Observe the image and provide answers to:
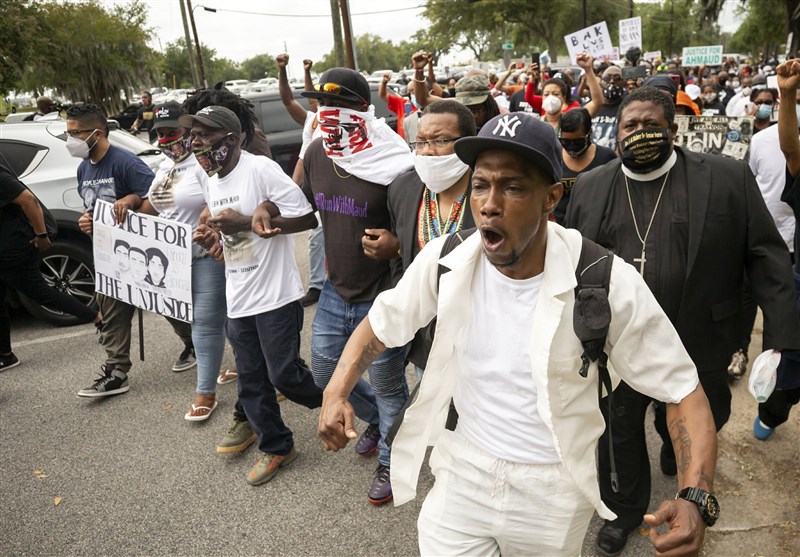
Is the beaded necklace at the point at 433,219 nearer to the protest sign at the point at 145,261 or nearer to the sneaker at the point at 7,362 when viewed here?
the protest sign at the point at 145,261

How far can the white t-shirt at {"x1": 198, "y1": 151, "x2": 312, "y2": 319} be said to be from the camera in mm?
3535

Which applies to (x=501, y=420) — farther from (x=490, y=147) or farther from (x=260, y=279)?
(x=260, y=279)

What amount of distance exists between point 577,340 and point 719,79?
1754 centimetres

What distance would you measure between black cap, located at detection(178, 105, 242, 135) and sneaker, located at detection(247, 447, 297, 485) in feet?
6.14

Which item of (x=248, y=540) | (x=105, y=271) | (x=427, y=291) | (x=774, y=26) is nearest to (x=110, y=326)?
(x=105, y=271)

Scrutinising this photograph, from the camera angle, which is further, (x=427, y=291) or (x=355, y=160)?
(x=355, y=160)

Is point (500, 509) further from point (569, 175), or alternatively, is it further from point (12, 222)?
point (12, 222)

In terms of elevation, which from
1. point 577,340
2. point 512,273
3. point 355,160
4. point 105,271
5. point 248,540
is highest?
point 355,160

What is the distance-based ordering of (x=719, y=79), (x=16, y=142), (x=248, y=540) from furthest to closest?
1. (x=719, y=79)
2. (x=16, y=142)
3. (x=248, y=540)

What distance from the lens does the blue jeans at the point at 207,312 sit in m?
4.29

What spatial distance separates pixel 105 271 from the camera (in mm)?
4867

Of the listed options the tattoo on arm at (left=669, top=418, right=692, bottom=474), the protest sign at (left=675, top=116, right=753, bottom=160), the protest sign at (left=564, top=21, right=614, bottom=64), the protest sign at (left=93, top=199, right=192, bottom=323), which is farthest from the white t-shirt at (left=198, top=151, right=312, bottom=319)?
the protest sign at (left=564, top=21, right=614, bottom=64)

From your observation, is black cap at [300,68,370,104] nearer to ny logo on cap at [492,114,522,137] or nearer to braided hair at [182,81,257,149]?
braided hair at [182,81,257,149]

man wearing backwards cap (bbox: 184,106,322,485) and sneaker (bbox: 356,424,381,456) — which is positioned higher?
man wearing backwards cap (bbox: 184,106,322,485)
